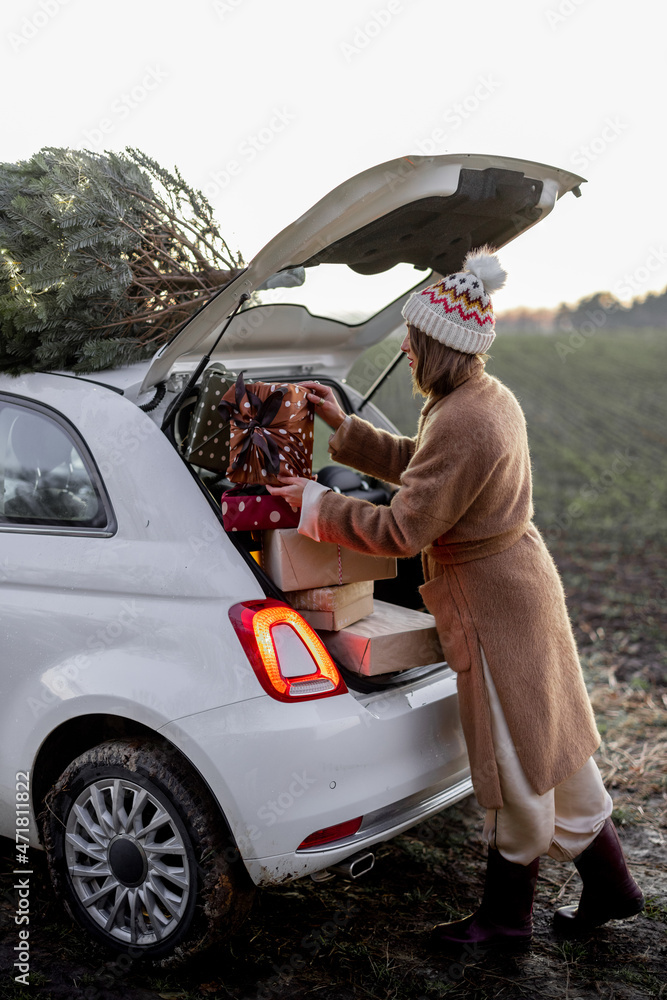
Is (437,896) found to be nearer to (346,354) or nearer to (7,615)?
(7,615)

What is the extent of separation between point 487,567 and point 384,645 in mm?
372

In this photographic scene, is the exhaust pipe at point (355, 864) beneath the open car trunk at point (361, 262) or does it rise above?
beneath

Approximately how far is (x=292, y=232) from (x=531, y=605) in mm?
1214

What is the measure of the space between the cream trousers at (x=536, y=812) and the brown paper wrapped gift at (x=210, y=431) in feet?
3.23

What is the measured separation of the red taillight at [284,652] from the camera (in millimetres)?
2160

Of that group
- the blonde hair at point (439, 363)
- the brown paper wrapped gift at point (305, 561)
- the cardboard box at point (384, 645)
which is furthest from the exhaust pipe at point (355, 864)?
the blonde hair at point (439, 363)

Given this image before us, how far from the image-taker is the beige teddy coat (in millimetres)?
2234

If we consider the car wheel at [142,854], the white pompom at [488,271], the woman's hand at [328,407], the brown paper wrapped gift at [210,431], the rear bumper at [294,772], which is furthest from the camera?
the woman's hand at [328,407]

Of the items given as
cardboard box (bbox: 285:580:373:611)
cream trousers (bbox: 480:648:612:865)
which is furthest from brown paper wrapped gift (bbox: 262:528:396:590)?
cream trousers (bbox: 480:648:612:865)

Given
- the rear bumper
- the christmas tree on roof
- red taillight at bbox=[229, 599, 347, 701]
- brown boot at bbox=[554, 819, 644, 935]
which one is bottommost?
brown boot at bbox=[554, 819, 644, 935]

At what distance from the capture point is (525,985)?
8.04 feet

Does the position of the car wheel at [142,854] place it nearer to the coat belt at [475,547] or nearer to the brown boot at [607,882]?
the coat belt at [475,547]

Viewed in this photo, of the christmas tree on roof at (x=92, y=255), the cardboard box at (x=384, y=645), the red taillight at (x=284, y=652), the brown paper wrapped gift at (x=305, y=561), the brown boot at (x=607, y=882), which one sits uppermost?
the christmas tree on roof at (x=92, y=255)

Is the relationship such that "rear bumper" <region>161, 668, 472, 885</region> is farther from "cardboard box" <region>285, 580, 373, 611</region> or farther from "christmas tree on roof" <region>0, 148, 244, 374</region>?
"christmas tree on roof" <region>0, 148, 244, 374</region>
